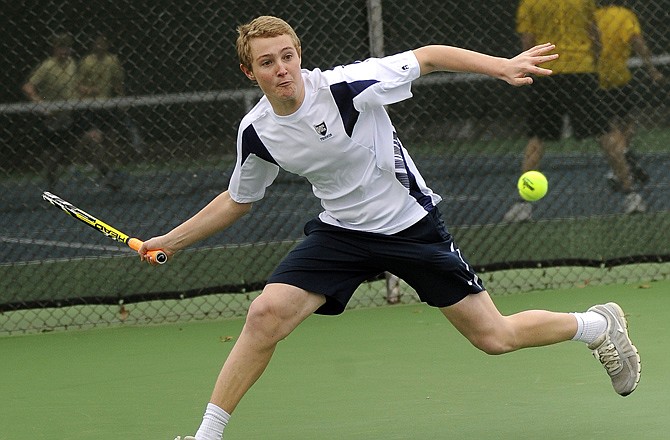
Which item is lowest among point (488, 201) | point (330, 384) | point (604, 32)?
point (330, 384)

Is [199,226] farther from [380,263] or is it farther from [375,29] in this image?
[375,29]

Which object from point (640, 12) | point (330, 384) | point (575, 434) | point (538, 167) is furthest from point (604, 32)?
point (575, 434)

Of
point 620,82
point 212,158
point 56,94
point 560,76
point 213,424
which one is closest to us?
point 213,424

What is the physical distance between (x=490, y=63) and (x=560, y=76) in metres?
3.41

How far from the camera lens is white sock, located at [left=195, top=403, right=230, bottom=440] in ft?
11.9

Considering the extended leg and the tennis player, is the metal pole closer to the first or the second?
the tennis player

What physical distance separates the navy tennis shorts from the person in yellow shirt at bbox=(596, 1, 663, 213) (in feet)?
11.0

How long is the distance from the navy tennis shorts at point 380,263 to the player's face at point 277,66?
50cm

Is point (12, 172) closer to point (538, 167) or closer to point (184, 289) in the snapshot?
point (184, 289)

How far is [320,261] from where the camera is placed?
3773 millimetres

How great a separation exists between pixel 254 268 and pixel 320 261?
286 centimetres

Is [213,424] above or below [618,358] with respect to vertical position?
below

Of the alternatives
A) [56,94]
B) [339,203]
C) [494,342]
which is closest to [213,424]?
[339,203]

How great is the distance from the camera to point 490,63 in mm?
3516
